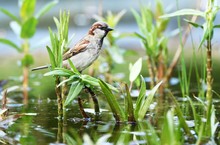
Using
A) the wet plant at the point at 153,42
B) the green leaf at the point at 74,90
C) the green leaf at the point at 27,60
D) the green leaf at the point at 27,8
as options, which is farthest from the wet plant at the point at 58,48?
the green leaf at the point at 27,60

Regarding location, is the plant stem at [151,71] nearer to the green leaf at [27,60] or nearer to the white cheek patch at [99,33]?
the white cheek patch at [99,33]

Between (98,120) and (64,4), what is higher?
(64,4)

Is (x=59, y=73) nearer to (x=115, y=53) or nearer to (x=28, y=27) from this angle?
(x=28, y=27)

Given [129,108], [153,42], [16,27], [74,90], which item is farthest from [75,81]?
[16,27]

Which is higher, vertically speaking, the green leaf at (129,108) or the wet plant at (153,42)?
the wet plant at (153,42)

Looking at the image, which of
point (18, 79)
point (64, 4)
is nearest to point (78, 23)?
point (64, 4)

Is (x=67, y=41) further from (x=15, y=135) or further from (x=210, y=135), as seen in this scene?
(x=210, y=135)
